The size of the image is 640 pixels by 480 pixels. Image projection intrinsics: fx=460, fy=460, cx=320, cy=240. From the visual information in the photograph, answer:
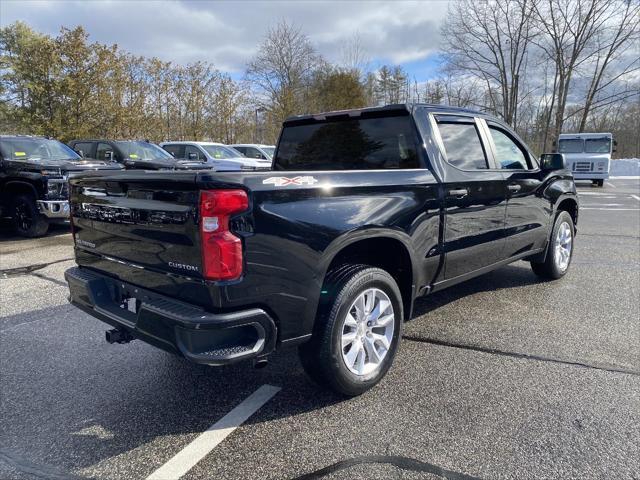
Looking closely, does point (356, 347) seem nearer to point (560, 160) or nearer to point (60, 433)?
point (60, 433)

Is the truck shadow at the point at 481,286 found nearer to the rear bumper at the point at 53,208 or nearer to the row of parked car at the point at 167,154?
the row of parked car at the point at 167,154

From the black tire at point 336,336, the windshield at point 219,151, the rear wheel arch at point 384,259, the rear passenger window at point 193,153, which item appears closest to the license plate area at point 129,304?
the black tire at point 336,336

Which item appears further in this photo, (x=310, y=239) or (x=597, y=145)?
(x=597, y=145)

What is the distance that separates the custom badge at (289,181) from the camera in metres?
2.43

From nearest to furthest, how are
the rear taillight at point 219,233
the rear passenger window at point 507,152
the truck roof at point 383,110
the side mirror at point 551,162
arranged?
the rear taillight at point 219,233
the truck roof at point 383,110
the rear passenger window at point 507,152
the side mirror at point 551,162

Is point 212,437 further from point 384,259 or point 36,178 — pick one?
point 36,178

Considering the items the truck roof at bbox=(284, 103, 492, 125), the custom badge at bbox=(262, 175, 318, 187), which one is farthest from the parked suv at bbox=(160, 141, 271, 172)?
the custom badge at bbox=(262, 175, 318, 187)

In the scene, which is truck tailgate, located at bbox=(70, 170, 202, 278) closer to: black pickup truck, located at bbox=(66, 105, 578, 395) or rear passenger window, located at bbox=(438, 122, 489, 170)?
→ black pickup truck, located at bbox=(66, 105, 578, 395)

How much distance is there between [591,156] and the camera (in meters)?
22.2

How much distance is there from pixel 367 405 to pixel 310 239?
113 cm

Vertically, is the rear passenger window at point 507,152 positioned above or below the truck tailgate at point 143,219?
above

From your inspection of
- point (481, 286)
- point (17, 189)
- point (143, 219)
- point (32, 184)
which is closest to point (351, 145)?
point (143, 219)

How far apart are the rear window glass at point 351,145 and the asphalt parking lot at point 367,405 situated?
5.09 ft

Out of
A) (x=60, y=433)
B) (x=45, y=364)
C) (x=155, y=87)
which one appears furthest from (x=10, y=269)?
(x=155, y=87)
